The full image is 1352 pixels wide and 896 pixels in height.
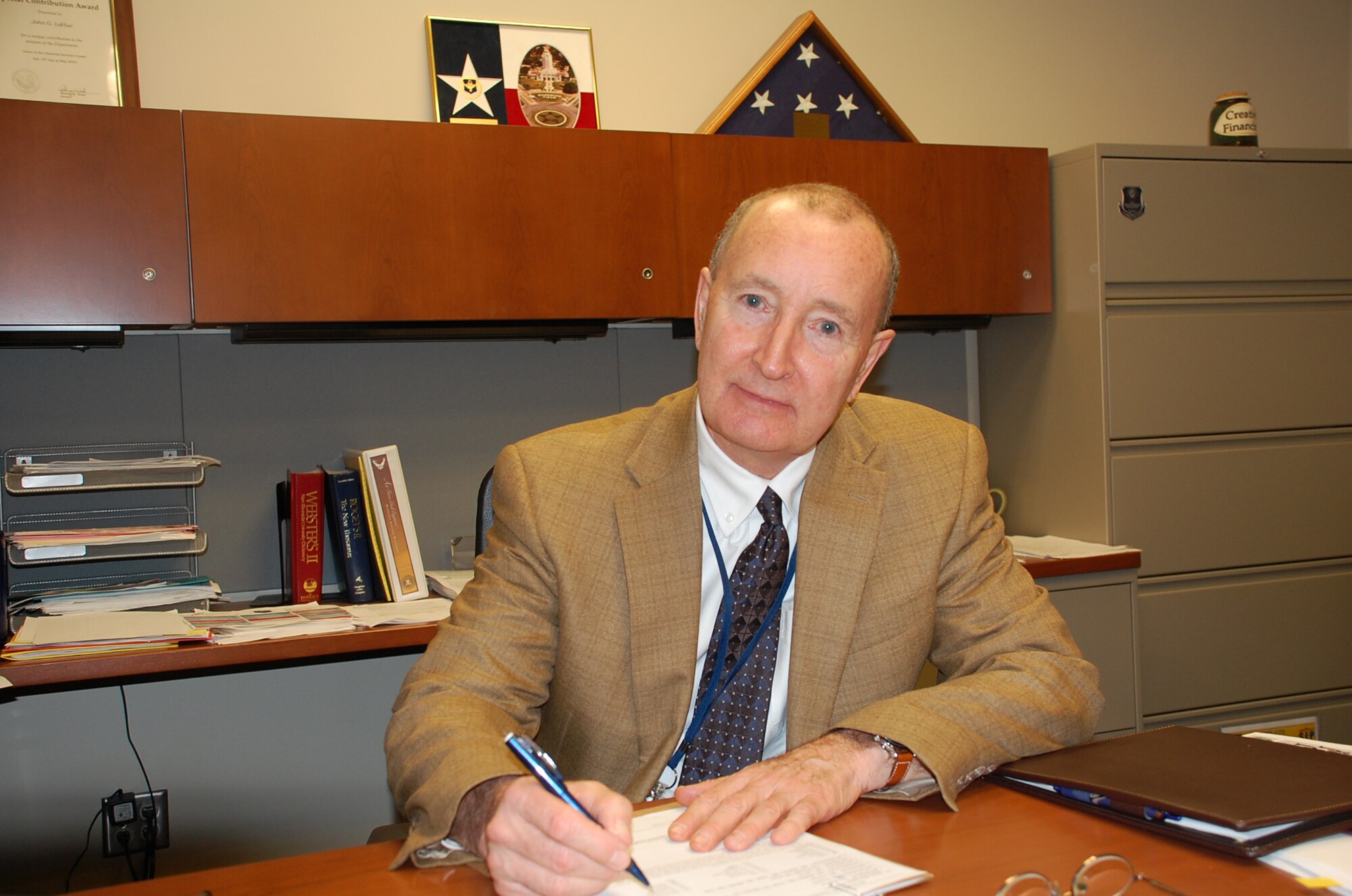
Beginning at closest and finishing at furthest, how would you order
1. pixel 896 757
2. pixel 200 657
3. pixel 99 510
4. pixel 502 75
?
pixel 896 757 → pixel 200 657 → pixel 99 510 → pixel 502 75

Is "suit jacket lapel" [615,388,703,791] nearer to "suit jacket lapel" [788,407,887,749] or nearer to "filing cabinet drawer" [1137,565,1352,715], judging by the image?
"suit jacket lapel" [788,407,887,749]

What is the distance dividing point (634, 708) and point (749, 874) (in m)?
0.48

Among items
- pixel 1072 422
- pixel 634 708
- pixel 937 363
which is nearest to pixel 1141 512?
pixel 1072 422

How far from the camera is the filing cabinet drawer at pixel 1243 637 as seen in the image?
292cm

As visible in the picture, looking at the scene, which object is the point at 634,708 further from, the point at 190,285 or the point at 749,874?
the point at 190,285

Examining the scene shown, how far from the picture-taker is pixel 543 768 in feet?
2.84

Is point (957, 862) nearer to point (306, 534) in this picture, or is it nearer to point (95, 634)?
point (95, 634)

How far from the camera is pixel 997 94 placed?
3.41 m

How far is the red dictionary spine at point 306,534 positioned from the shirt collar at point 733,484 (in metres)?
1.34

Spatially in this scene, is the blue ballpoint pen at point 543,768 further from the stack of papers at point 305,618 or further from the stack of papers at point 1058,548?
the stack of papers at point 1058,548

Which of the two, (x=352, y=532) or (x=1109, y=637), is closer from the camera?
(x=352, y=532)

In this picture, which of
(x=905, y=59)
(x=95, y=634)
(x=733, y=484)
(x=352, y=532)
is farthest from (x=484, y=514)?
(x=905, y=59)

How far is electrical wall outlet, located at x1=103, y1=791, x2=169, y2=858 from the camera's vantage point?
253 centimetres

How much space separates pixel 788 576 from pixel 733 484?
0.15 metres
